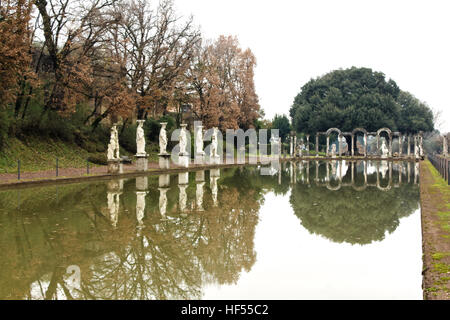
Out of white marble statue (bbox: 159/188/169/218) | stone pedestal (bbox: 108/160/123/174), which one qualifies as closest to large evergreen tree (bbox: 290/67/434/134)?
stone pedestal (bbox: 108/160/123/174)

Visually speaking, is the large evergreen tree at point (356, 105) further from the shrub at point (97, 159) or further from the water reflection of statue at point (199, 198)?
the water reflection of statue at point (199, 198)

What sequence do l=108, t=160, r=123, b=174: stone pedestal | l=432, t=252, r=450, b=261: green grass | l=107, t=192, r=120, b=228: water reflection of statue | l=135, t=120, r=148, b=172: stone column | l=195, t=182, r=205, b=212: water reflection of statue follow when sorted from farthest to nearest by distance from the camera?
l=135, t=120, r=148, b=172: stone column < l=108, t=160, r=123, b=174: stone pedestal < l=195, t=182, r=205, b=212: water reflection of statue < l=107, t=192, r=120, b=228: water reflection of statue < l=432, t=252, r=450, b=261: green grass

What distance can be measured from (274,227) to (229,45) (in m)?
44.8

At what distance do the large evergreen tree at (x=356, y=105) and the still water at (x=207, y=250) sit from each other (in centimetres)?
4945

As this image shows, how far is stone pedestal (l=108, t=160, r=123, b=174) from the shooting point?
22.4m

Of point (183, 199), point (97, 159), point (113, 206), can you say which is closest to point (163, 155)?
point (97, 159)

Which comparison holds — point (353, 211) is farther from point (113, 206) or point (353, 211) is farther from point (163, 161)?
point (163, 161)

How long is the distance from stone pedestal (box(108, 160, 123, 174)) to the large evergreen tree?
43162 mm

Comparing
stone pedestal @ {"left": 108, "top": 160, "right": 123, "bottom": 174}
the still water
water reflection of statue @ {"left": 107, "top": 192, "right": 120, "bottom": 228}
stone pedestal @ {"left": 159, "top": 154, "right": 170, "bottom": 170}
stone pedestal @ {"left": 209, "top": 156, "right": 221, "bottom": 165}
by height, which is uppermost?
stone pedestal @ {"left": 209, "top": 156, "right": 221, "bottom": 165}

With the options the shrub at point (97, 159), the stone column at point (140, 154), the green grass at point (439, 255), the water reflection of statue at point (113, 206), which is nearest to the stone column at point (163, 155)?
the stone column at point (140, 154)

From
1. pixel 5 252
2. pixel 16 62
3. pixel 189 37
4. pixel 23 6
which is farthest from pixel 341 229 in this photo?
pixel 189 37

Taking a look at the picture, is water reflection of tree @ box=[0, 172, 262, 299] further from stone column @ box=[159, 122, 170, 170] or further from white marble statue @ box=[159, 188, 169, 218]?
stone column @ box=[159, 122, 170, 170]

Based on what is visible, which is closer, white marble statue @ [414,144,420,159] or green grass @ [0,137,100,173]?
green grass @ [0,137,100,173]
